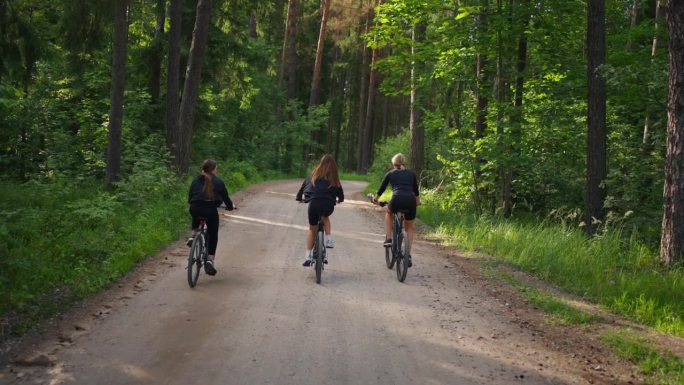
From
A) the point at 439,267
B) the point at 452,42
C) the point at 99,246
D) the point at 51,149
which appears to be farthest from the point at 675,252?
the point at 51,149

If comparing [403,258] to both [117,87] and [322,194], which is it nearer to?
[322,194]

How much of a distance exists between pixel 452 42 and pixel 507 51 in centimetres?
149

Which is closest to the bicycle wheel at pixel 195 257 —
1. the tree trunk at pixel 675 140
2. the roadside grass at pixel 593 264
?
the roadside grass at pixel 593 264

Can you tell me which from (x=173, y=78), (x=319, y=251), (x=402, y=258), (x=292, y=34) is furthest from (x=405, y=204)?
(x=292, y=34)

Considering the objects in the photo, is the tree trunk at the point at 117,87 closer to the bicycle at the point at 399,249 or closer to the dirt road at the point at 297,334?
the dirt road at the point at 297,334

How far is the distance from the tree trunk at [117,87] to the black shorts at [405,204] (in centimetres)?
876

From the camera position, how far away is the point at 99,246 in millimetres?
8891

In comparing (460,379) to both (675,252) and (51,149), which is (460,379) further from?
(51,149)

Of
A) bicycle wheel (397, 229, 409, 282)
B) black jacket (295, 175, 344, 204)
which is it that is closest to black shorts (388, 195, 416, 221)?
bicycle wheel (397, 229, 409, 282)

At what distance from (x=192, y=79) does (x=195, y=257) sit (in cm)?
1187

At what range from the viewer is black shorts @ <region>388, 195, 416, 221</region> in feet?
29.9

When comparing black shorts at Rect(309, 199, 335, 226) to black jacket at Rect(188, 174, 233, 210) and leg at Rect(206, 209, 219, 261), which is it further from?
leg at Rect(206, 209, 219, 261)

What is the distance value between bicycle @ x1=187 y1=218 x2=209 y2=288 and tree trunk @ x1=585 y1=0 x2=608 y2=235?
26.1 feet

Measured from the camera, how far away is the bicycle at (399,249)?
8.61 metres
